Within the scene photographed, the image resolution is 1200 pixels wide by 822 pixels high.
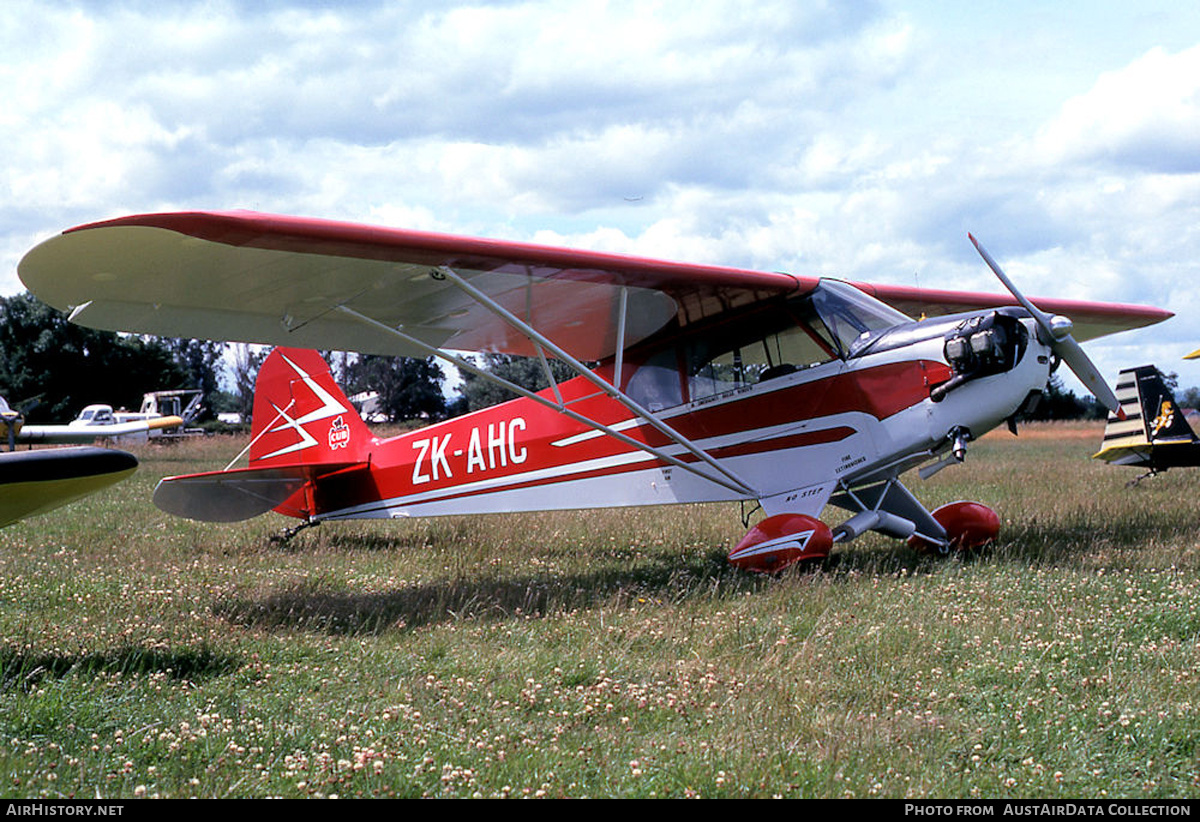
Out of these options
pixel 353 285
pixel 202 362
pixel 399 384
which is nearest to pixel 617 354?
pixel 353 285

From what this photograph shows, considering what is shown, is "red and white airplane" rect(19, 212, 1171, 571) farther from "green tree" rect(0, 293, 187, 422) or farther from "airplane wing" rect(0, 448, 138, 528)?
"green tree" rect(0, 293, 187, 422)

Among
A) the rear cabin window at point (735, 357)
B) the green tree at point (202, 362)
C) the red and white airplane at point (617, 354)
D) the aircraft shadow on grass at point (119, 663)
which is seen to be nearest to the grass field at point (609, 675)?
the aircraft shadow on grass at point (119, 663)

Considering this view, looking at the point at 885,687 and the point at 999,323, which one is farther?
the point at 999,323

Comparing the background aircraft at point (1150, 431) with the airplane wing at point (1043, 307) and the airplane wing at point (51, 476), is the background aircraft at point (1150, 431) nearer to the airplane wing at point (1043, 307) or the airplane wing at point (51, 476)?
Answer: the airplane wing at point (1043, 307)

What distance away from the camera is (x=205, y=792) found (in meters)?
3.00

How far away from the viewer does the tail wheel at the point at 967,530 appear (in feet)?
25.2

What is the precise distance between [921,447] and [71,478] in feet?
18.1

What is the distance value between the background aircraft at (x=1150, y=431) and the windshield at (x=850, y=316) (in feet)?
25.6

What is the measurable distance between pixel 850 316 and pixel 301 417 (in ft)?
21.0

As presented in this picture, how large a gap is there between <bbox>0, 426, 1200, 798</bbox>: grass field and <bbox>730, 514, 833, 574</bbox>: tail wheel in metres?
0.15

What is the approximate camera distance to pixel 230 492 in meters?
8.77

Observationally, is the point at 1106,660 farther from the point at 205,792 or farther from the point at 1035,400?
the point at 205,792

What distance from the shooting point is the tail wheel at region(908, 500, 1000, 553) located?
7680 millimetres
